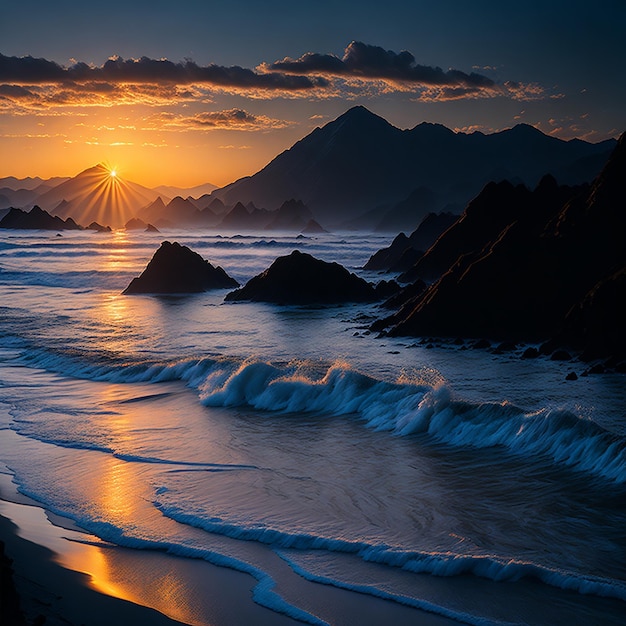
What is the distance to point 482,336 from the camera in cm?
2652

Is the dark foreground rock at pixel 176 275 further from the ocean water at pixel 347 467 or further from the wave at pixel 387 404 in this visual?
the wave at pixel 387 404

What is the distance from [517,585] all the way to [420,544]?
1.47 meters

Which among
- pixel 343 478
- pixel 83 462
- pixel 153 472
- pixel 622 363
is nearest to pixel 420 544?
pixel 343 478

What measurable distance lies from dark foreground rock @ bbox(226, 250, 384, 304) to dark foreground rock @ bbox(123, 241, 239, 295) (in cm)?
782

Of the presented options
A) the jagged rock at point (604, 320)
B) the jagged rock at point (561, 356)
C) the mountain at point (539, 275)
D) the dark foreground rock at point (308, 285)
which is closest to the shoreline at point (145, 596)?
the jagged rock at point (561, 356)

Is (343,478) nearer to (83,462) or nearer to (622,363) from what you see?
(83,462)

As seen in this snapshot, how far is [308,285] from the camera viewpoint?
40.6 meters

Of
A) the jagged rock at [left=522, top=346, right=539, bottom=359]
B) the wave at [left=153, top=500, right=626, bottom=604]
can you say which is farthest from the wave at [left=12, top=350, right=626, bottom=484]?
the jagged rock at [left=522, top=346, right=539, bottom=359]

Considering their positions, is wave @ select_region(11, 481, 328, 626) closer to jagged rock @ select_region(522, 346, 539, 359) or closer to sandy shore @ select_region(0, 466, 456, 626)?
sandy shore @ select_region(0, 466, 456, 626)

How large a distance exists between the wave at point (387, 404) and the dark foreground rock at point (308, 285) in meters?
16.9

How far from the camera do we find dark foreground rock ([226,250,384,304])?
40.3m

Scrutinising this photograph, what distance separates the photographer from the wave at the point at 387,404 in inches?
541

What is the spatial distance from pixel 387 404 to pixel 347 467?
4.48 m

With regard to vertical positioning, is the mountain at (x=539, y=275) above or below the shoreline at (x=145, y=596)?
above
